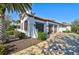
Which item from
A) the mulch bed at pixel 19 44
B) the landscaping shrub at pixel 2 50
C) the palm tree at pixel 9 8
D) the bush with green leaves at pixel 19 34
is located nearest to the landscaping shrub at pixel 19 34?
the bush with green leaves at pixel 19 34

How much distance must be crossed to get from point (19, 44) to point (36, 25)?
0.65 meters

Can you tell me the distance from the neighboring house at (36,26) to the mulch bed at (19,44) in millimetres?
145

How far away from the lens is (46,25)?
27.4 feet

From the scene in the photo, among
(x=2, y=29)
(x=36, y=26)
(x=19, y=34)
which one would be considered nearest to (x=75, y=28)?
(x=36, y=26)

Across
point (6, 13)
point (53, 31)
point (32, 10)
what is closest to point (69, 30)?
point (53, 31)

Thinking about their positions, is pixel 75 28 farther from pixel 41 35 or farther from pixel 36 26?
pixel 36 26

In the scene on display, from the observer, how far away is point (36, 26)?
836cm

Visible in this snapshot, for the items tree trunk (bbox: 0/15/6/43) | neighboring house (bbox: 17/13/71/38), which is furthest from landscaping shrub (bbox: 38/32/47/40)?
tree trunk (bbox: 0/15/6/43)

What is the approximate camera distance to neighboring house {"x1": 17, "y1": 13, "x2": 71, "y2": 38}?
8.27 meters

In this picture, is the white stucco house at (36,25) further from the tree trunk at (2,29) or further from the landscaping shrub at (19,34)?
the tree trunk at (2,29)

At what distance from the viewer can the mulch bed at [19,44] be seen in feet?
26.9

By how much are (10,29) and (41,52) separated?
3.17 ft

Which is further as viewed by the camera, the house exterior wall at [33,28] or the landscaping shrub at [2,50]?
the house exterior wall at [33,28]

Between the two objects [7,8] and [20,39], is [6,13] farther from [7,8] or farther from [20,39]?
[20,39]
